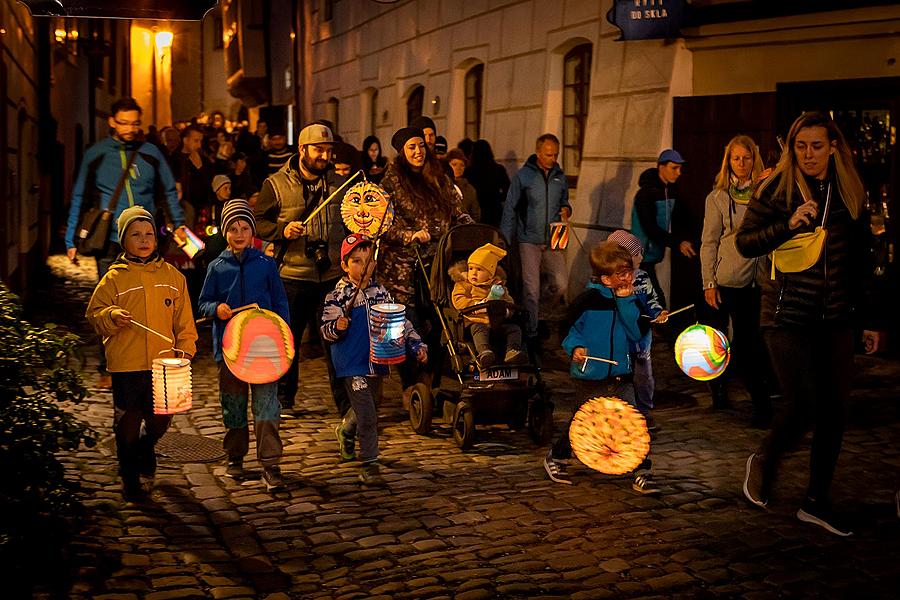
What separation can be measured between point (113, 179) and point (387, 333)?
3.28 meters

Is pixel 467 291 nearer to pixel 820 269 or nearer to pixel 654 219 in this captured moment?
pixel 654 219

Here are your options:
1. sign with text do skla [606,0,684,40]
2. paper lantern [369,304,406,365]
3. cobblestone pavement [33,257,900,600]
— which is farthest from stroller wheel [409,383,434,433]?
sign with text do skla [606,0,684,40]

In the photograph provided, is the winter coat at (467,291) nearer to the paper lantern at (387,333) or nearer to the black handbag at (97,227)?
the paper lantern at (387,333)

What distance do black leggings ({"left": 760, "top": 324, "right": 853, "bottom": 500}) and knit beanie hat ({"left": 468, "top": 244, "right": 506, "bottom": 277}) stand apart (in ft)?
9.16

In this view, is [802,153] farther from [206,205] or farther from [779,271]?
[206,205]

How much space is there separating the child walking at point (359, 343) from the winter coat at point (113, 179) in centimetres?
245

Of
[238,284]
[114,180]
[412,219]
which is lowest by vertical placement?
[238,284]

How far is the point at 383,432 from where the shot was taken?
935 centimetres

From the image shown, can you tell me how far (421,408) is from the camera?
9242mm

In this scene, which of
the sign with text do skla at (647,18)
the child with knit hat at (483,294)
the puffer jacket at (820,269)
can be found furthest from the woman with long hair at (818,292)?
the sign with text do skla at (647,18)

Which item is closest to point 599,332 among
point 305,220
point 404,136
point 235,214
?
point 235,214

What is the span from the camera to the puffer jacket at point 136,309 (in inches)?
287

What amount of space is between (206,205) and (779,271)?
29.6 feet

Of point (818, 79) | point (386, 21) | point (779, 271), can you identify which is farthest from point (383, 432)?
point (386, 21)
